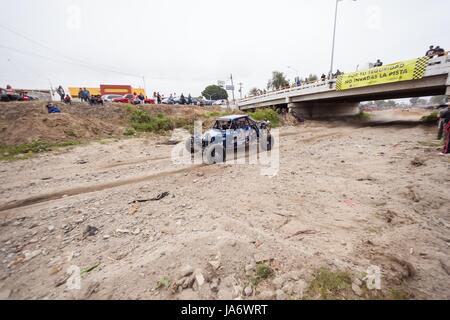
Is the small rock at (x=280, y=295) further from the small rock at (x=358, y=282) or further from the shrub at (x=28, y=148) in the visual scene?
the shrub at (x=28, y=148)

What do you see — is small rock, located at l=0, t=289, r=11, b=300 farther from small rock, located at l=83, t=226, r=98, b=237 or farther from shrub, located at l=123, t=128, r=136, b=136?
shrub, located at l=123, t=128, r=136, b=136

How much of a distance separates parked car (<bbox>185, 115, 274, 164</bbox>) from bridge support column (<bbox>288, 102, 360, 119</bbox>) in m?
14.4

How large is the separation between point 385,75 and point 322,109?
435 inches

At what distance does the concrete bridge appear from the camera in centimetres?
1155

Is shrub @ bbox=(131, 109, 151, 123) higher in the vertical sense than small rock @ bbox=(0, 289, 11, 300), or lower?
higher

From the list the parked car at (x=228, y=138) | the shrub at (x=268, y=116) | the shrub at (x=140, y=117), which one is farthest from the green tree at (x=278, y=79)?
the parked car at (x=228, y=138)

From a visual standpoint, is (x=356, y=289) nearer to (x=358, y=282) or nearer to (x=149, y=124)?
(x=358, y=282)

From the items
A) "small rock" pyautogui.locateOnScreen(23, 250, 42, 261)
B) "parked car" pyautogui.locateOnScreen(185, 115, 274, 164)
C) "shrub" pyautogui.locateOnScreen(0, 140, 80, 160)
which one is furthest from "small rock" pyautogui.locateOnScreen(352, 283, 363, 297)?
"shrub" pyautogui.locateOnScreen(0, 140, 80, 160)

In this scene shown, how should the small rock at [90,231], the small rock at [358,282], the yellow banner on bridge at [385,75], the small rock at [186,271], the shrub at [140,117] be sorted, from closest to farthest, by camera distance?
1. the small rock at [358,282]
2. the small rock at [186,271]
3. the small rock at [90,231]
4. the yellow banner on bridge at [385,75]
5. the shrub at [140,117]

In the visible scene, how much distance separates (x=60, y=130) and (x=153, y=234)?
12224 millimetres

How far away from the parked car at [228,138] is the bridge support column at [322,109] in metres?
14.4

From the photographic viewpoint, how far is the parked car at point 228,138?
7.29 metres
